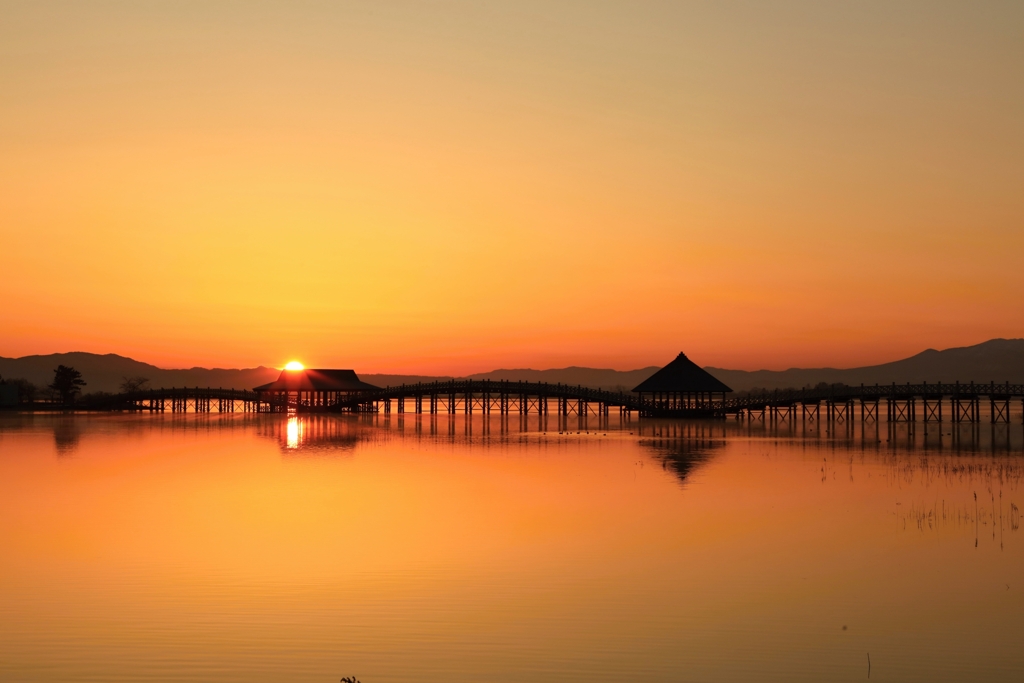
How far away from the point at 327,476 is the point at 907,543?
2088 centimetres

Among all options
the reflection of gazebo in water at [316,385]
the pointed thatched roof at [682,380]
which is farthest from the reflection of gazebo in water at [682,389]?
the reflection of gazebo in water at [316,385]

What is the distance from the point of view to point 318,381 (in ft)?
352

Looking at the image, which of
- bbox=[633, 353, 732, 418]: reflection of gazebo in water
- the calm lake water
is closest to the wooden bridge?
bbox=[633, 353, 732, 418]: reflection of gazebo in water

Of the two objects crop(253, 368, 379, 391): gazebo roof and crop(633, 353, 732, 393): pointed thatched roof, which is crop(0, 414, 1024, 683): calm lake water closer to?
crop(633, 353, 732, 393): pointed thatched roof

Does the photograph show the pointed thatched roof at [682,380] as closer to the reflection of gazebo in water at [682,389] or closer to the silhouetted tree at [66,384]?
the reflection of gazebo in water at [682,389]

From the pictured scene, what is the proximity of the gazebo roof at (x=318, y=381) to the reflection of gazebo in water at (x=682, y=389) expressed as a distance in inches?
1342

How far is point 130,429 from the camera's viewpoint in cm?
7338

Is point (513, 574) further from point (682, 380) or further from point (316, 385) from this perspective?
point (316, 385)

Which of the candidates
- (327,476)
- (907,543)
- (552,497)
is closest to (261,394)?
(327,476)

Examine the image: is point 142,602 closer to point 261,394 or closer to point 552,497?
point 552,497

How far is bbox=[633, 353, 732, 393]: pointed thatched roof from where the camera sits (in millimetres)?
82875

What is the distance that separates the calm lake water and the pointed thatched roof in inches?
1732

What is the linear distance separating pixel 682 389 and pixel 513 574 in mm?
65966

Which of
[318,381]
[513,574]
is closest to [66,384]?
[318,381]
